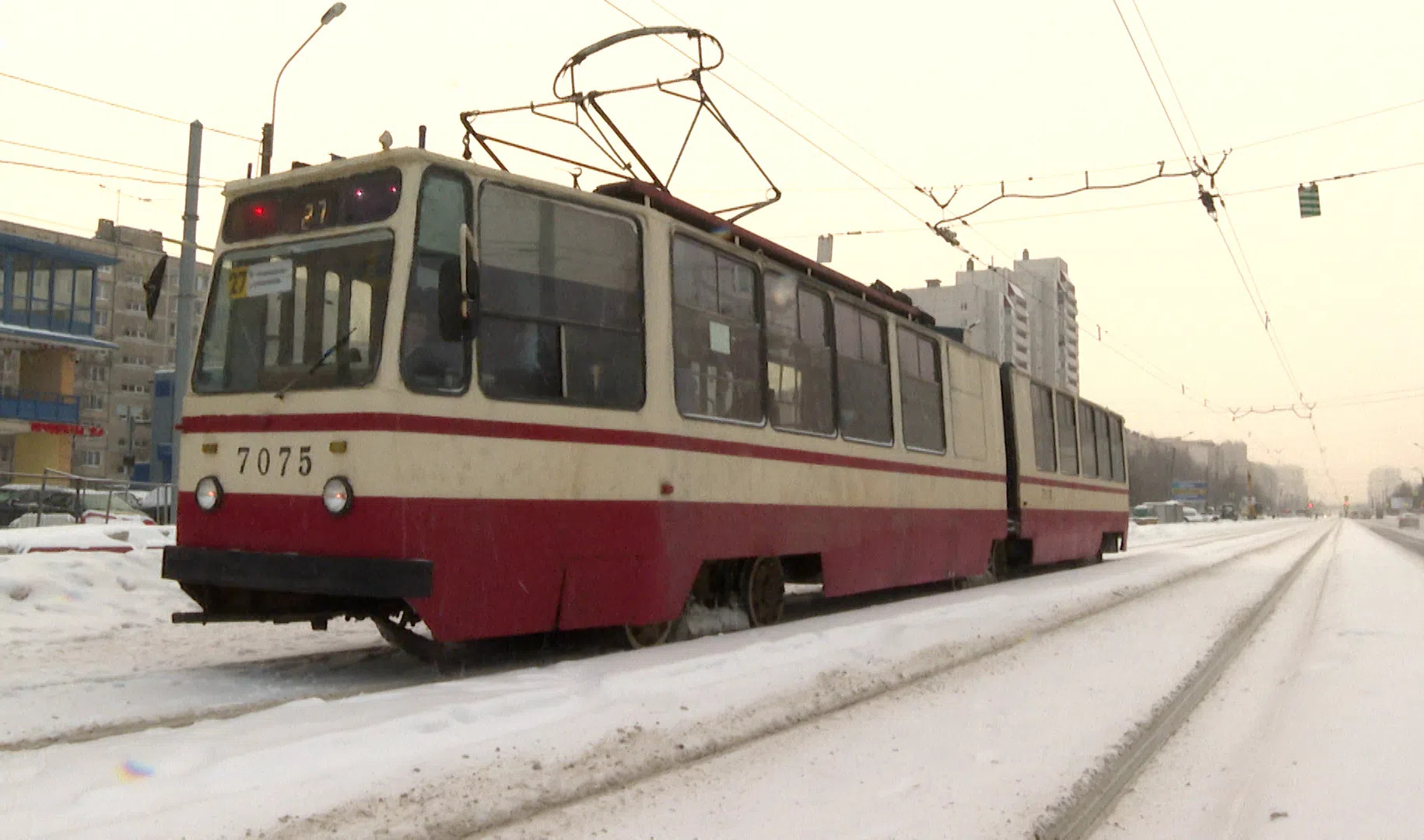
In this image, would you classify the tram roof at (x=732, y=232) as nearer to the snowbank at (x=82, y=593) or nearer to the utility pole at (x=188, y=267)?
the snowbank at (x=82, y=593)

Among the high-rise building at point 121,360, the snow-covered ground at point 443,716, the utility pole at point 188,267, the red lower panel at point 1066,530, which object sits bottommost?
the snow-covered ground at point 443,716

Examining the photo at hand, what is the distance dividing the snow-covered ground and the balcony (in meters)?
38.4

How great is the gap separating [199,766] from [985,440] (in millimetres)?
11409

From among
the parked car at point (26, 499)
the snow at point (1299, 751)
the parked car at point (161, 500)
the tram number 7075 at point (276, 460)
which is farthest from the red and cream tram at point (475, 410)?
the parked car at point (26, 499)

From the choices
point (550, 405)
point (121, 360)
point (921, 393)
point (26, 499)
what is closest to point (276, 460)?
point (550, 405)

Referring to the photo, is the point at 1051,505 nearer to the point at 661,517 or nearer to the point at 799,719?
the point at 661,517

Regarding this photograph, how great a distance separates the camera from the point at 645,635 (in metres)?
7.52

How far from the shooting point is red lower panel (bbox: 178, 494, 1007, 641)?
20.2ft

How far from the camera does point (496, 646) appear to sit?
310 inches

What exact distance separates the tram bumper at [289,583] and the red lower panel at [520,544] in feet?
0.29

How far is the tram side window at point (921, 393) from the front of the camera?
11688 mm

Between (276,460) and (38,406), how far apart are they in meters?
42.4

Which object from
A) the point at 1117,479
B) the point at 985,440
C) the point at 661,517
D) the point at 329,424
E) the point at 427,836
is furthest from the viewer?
the point at 1117,479

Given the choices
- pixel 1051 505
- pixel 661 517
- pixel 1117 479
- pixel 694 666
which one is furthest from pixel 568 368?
pixel 1117 479
